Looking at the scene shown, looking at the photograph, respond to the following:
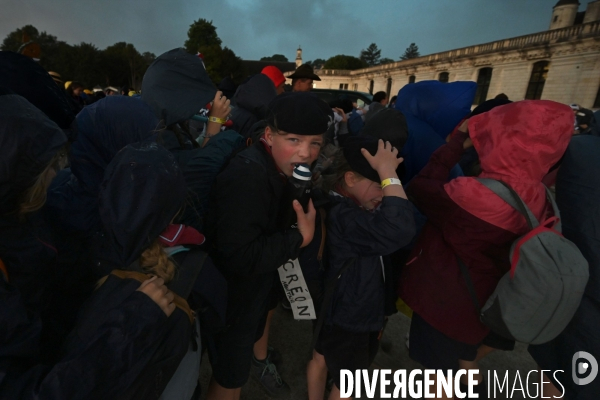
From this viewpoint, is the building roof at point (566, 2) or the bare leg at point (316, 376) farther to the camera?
the building roof at point (566, 2)

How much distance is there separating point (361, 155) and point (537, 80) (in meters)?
30.5

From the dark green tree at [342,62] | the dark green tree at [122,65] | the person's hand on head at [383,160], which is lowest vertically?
the person's hand on head at [383,160]

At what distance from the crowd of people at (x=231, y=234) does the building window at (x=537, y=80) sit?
29.1 metres

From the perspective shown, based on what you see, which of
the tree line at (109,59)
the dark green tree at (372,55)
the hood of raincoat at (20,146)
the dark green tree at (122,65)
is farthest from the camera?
the dark green tree at (372,55)

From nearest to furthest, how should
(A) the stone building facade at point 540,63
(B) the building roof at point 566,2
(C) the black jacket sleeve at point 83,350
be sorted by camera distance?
1. (C) the black jacket sleeve at point 83,350
2. (A) the stone building facade at point 540,63
3. (B) the building roof at point 566,2

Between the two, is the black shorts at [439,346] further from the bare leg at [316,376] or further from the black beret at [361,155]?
the black beret at [361,155]

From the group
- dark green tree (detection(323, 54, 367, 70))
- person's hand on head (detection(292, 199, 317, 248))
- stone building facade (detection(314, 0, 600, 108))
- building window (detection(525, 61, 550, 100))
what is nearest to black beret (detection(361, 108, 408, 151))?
person's hand on head (detection(292, 199, 317, 248))

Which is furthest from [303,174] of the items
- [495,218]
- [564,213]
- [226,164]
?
[564,213]

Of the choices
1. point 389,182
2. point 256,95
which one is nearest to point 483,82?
point 256,95

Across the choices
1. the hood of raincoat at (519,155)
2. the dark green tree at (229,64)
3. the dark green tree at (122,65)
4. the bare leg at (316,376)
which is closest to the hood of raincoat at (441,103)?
the hood of raincoat at (519,155)

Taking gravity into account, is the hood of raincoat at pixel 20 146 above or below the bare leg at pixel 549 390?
above

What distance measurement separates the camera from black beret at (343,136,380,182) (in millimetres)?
1613

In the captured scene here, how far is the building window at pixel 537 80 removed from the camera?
23.2 metres

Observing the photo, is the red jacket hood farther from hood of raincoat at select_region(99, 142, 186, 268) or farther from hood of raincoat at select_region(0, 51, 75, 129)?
hood of raincoat at select_region(0, 51, 75, 129)
